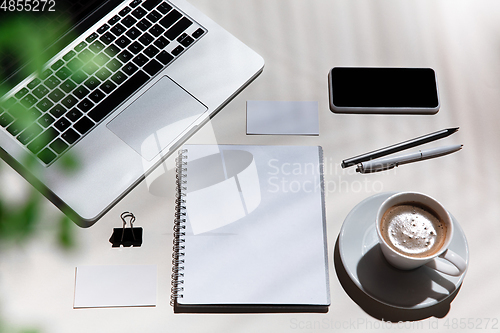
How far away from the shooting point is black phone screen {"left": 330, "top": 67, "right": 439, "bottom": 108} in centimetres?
74

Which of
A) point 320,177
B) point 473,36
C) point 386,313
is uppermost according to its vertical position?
point 473,36

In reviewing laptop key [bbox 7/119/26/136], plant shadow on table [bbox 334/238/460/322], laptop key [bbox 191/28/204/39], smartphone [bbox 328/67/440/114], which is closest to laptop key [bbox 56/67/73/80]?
laptop key [bbox 7/119/26/136]

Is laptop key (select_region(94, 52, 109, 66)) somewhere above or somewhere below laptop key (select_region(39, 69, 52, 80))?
above

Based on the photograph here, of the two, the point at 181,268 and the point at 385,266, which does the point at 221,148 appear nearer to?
the point at 181,268

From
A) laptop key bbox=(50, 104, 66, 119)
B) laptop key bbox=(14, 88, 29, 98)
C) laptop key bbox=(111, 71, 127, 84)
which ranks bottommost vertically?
laptop key bbox=(50, 104, 66, 119)

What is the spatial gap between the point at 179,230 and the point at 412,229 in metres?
0.35

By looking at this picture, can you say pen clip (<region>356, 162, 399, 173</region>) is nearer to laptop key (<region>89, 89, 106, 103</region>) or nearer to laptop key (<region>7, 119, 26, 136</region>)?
laptop key (<region>89, 89, 106, 103</region>)

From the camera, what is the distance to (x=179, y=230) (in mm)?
668

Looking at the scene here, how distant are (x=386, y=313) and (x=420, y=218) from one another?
0.15 meters

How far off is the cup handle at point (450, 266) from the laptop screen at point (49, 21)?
0.65m

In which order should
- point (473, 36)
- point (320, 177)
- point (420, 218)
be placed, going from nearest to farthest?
point (420, 218) → point (320, 177) → point (473, 36)

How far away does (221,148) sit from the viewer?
0.72 metres

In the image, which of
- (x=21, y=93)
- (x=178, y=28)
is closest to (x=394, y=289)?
(x=178, y=28)

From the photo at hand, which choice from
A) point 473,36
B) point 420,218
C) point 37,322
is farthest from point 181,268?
point 473,36
